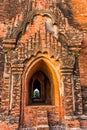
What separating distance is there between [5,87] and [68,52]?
2.46 meters

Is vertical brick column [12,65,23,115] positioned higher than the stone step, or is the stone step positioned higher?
vertical brick column [12,65,23,115]

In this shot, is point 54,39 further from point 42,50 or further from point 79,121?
point 79,121

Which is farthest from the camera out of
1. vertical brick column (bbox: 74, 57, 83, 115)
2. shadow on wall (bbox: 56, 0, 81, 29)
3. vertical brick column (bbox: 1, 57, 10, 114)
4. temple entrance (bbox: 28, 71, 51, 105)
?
temple entrance (bbox: 28, 71, 51, 105)

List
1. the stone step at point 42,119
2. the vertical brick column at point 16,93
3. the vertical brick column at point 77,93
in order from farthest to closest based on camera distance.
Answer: the vertical brick column at point 77,93, the vertical brick column at point 16,93, the stone step at point 42,119

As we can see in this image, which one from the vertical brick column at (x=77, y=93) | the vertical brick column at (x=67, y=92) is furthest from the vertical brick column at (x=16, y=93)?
the vertical brick column at (x=77, y=93)

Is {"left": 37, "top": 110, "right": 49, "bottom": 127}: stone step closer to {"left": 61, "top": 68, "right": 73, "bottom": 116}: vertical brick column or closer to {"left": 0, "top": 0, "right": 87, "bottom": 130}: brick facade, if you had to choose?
{"left": 0, "top": 0, "right": 87, "bottom": 130}: brick facade

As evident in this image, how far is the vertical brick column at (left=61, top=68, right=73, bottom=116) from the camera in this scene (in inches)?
238

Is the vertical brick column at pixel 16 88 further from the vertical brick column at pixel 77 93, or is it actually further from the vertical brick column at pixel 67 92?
the vertical brick column at pixel 77 93

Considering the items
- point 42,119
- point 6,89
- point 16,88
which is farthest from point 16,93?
point 42,119

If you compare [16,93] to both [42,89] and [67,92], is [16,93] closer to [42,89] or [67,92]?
[67,92]

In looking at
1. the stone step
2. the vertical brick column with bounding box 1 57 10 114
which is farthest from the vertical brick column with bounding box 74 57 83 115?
the vertical brick column with bounding box 1 57 10 114

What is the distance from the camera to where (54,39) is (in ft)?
21.6

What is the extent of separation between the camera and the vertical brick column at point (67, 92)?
6.05 metres

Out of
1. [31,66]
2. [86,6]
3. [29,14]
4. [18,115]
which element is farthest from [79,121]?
[86,6]
